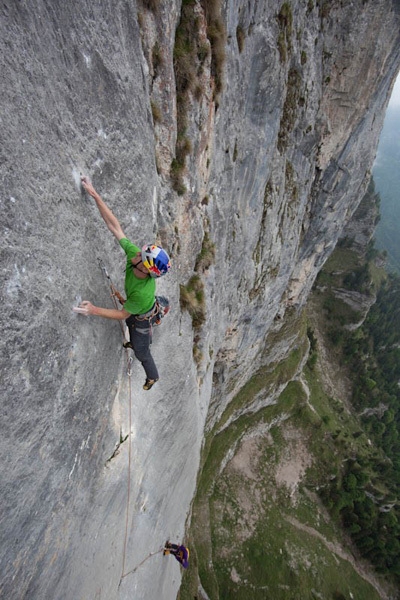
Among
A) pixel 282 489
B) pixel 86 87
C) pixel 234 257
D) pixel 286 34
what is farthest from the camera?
pixel 282 489

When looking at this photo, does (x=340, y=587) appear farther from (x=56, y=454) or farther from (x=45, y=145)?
(x=45, y=145)

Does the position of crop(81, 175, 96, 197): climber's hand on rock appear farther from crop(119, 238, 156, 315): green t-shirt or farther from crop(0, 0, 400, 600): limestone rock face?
crop(119, 238, 156, 315): green t-shirt

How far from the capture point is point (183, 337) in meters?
14.2

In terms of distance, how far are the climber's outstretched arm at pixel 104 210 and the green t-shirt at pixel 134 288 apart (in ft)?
1.09

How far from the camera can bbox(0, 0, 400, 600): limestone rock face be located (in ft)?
17.7

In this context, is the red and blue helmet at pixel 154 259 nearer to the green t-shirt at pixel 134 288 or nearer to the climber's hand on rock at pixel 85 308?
the green t-shirt at pixel 134 288

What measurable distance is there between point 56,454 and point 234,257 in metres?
14.9

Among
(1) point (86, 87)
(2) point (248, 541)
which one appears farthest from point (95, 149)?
(2) point (248, 541)

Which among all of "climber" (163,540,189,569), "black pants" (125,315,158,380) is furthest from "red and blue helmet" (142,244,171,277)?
"climber" (163,540,189,569)

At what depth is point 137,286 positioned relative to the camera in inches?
295

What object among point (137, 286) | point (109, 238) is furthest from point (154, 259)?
point (109, 238)

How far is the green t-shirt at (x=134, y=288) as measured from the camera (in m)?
7.39

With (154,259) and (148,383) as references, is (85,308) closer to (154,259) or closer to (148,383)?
(154,259)

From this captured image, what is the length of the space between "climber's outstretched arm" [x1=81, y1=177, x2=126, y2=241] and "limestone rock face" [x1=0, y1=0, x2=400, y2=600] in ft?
0.90
